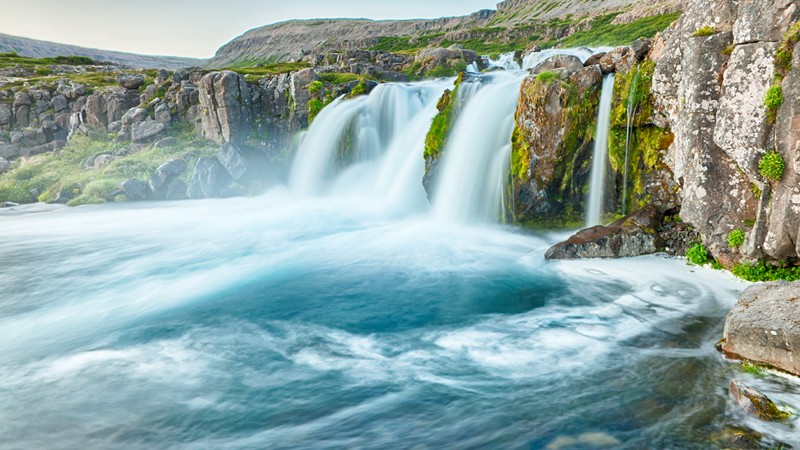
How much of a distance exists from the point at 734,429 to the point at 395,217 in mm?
14086

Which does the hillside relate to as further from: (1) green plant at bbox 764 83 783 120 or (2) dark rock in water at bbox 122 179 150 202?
(1) green plant at bbox 764 83 783 120

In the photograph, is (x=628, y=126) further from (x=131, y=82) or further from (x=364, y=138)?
(x=131, y=82)

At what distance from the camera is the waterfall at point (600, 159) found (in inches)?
520

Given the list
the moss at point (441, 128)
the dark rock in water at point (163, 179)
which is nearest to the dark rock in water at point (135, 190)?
the dark rock in water at point (163, 179)

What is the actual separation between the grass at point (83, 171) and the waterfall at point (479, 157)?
676 inches

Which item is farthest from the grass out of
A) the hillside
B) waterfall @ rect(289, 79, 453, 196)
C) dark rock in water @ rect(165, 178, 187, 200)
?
the hillside

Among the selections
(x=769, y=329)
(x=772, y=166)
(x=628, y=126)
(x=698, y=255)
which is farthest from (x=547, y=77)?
(x=769, y=329)

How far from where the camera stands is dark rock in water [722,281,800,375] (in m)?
6.09

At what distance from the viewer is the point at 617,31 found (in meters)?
65.1

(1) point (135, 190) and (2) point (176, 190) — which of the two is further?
(2) point (176, 190)

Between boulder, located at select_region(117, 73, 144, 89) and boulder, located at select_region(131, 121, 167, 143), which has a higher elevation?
boulder, located at select_region(117, 73, 144, 89)

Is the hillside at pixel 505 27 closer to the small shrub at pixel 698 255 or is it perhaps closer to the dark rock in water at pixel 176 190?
the dark rock in water at pixel 176 190

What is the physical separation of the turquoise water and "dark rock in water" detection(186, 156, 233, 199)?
34.9 ft

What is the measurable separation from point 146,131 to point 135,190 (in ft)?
23.6
